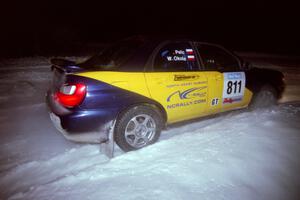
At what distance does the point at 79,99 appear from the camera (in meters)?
3.59

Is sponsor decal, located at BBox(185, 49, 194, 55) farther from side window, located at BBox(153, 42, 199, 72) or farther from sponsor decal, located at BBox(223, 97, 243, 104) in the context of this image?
sponsor decal, located at BBox(223, 97, 243, 104)

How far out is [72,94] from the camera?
3602mm

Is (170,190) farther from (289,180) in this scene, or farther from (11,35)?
(11,35)

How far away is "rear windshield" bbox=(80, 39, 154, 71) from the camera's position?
395 cm

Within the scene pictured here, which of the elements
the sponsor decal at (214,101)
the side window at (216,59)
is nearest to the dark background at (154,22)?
the side window at (216,59)

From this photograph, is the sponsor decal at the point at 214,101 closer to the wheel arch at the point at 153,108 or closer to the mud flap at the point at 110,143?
the wheel arch at the point at 153,108

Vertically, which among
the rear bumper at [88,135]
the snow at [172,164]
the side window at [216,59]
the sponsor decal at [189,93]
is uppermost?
the side window at [216,59]

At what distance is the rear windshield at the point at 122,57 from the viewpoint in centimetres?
395

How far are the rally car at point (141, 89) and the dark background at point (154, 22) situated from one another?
55.2ft

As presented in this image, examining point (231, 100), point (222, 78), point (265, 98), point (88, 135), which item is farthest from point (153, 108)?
point (265, 98)

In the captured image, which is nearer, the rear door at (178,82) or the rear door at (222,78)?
the rear door at (178,82)

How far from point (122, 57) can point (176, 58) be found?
0.84 meters

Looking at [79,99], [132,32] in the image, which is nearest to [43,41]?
[132,32]

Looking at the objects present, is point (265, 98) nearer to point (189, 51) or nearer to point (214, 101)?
point (214, 101)
